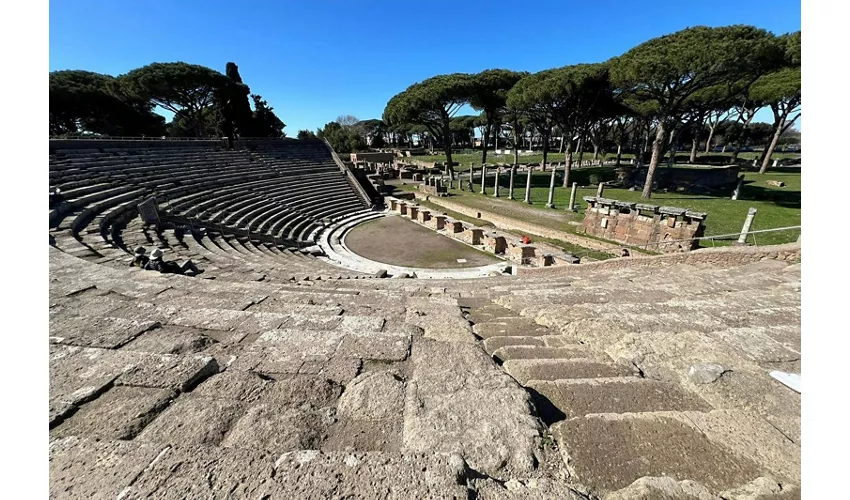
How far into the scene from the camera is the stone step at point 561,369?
2.58 metres

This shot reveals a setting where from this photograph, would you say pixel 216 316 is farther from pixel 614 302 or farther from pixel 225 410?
pixel 614 302

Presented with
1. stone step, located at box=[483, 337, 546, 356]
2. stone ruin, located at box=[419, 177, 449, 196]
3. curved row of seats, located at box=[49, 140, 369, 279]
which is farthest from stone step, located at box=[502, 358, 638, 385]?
stone ruin, located at box=[419, 177, 449, 196]

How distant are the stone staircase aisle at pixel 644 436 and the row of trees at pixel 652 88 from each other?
75.1ft

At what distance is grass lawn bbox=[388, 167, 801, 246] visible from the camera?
14.6 m

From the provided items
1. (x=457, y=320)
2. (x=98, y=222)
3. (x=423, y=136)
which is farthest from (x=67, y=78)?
(x=423, y=136)

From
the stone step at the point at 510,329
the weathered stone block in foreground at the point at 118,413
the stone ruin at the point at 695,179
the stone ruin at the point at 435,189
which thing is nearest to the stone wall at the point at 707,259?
the stone step at the point at 510,329

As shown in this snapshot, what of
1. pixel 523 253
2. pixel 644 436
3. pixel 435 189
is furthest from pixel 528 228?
pixel 644 436

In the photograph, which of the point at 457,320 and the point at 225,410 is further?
the point at 457,320

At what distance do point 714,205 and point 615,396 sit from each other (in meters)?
23.3

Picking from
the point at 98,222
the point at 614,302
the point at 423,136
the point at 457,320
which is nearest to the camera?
the point at 457,320

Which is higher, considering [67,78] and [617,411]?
[67,78]

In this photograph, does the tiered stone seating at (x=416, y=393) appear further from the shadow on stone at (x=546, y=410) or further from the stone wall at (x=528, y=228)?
the stone wall at (x=528, y=228)

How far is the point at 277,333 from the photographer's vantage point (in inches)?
130

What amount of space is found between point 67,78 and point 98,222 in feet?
125
